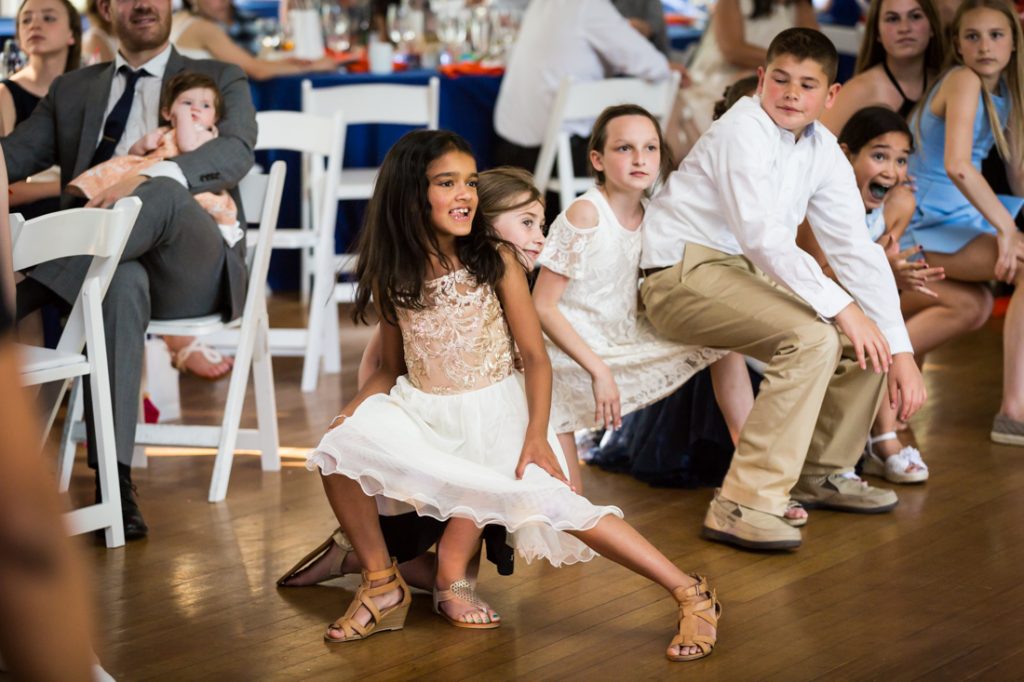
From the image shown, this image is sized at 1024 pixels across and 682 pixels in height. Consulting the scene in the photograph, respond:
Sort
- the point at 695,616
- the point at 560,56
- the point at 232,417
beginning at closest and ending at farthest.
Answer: the point at 695,616 → the point at 232,417 → the point at 560,56

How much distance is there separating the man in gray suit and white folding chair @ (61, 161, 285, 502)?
42 mm

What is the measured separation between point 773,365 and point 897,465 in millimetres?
671

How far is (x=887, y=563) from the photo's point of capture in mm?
2701

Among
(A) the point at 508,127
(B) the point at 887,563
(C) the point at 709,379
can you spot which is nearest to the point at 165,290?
(C) the point at 709,379

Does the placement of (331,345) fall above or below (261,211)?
below

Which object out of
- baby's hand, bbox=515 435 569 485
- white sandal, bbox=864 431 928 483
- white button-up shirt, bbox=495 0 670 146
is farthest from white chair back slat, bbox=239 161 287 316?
white button-up shirt, bbox=495 0 670 146

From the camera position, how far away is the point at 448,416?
2.39m

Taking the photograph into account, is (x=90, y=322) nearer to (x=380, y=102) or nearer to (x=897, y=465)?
(x=897, y=465)

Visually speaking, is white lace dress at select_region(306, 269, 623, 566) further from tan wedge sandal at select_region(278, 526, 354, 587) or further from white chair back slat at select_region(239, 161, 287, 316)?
white chair back slat at select_region(239, 161, 287, 316)

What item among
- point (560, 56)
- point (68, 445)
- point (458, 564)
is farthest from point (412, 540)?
point (560, 56)

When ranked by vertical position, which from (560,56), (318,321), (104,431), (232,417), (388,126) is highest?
(560,56)

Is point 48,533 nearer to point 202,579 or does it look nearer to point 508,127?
point 202,579

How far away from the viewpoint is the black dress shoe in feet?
9.52

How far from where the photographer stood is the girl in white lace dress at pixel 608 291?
9.61ft
